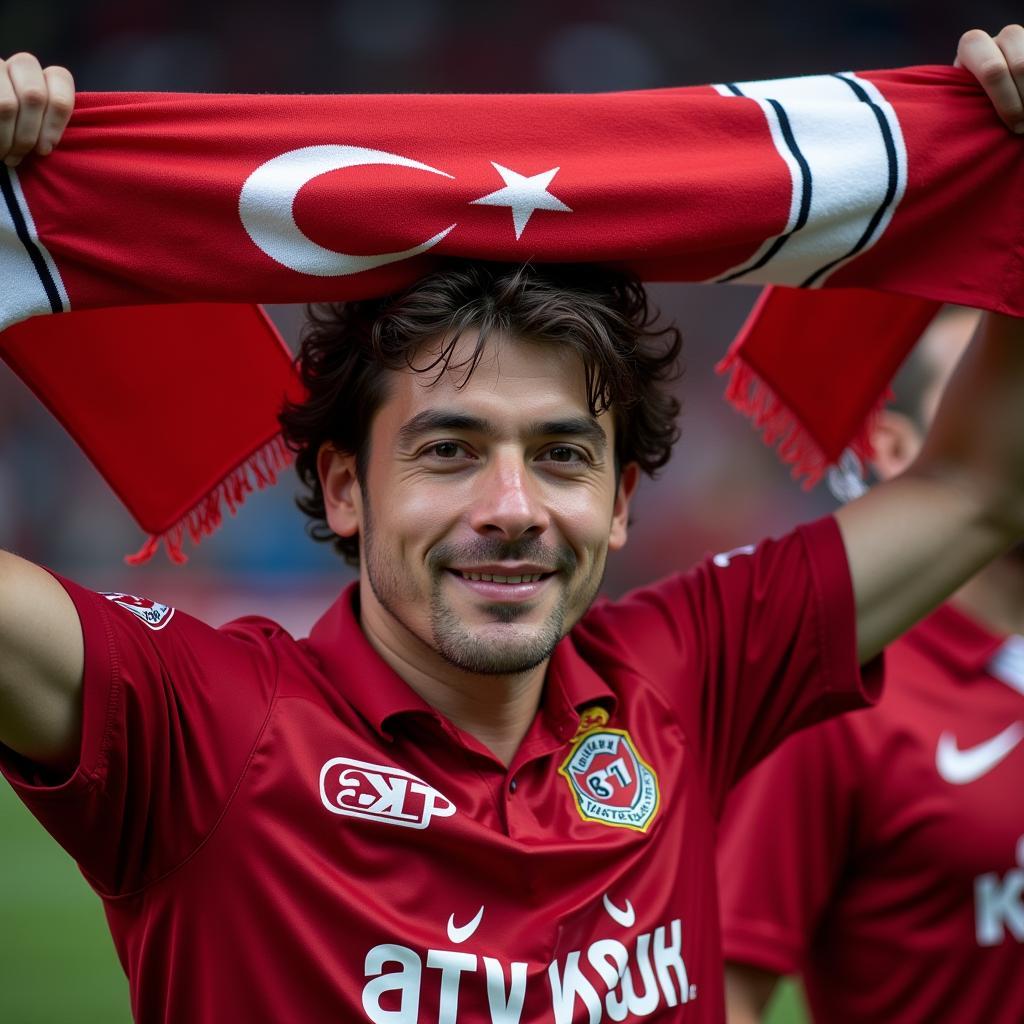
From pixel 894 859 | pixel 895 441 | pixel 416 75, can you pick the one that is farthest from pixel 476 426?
pixel 416 75

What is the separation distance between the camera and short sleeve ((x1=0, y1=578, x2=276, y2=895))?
5.54 ft

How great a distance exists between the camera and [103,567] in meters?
9.38

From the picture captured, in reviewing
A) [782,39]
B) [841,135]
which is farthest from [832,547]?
[782,39]

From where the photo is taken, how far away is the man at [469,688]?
1770mm

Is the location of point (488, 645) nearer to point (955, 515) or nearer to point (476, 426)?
point (476, 426)

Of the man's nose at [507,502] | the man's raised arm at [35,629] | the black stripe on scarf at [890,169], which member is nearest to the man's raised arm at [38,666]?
the man's raised arm at [35,629]

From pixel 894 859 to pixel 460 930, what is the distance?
98 cm

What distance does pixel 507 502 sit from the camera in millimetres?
1903

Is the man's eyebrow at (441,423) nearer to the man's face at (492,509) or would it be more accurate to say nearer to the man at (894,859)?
the man's face at (492,509)

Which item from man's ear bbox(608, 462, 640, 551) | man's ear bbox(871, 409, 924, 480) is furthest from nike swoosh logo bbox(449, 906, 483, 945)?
man's ear bbox(871, 409, 924, 480)

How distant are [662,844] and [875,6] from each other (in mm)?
10390

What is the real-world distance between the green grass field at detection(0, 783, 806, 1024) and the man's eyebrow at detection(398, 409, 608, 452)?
3.58 metres

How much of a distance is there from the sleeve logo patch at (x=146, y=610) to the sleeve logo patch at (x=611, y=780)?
626mm

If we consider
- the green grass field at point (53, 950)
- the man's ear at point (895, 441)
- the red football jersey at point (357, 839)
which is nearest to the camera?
the red football jersey at point (357, 839)
